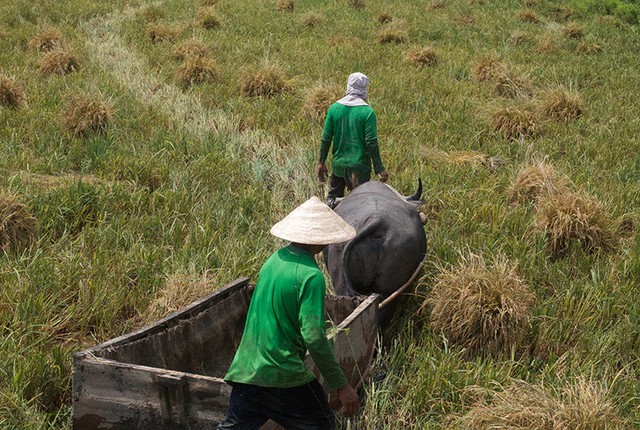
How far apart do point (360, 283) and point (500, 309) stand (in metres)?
1.02

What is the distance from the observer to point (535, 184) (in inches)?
304

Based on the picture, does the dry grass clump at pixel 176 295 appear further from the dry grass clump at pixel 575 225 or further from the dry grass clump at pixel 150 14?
the dry grass clump at pixel 150 14

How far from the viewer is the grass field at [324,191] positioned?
4.75 meters

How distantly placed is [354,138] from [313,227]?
123 inches

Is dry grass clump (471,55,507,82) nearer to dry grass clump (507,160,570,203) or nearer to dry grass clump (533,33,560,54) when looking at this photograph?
dry grass clump (533,33,560,54)

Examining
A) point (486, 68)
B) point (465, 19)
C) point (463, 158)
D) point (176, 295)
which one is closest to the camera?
point (176, 295)

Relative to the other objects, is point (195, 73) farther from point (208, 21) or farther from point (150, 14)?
point (150, 14)

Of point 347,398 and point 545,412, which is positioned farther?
point 545,412

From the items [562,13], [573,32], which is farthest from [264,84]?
[562,13]

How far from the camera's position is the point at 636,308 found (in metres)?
5.56

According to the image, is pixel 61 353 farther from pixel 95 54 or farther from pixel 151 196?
pixel 95 54

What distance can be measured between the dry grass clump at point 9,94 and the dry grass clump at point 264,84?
11.3 ft

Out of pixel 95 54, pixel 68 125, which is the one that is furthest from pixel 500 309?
pixel 95 54

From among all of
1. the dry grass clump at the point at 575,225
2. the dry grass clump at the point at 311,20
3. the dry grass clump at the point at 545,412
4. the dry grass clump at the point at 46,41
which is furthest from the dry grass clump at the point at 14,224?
the dry grass clump at the point at 311,20
